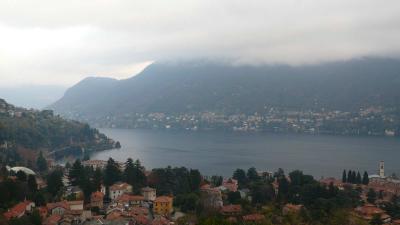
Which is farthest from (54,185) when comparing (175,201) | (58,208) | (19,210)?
(175,201)

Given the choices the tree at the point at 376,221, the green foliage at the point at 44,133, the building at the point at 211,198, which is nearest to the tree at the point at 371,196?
the tree at the point at 376,221

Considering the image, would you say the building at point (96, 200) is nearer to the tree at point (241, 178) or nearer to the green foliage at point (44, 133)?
the tree at point (241, 178)

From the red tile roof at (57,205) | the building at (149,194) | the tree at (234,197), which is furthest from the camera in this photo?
the building at (149,194)

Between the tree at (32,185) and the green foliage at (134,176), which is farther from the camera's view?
the green foliage at (134,176)

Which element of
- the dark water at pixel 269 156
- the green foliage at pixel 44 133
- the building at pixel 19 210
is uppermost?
the green foliage at pixel 44 133

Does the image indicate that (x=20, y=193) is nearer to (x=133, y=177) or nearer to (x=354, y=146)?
(x=133, y=177)

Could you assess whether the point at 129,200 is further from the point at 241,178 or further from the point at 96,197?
the point at 241,178

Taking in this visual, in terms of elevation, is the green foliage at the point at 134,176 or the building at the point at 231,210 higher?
the green foliage at the point at 134,176

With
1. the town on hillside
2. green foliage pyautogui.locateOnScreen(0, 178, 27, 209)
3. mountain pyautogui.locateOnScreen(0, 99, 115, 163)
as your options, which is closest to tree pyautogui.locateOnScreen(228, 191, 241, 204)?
the town on hillside
